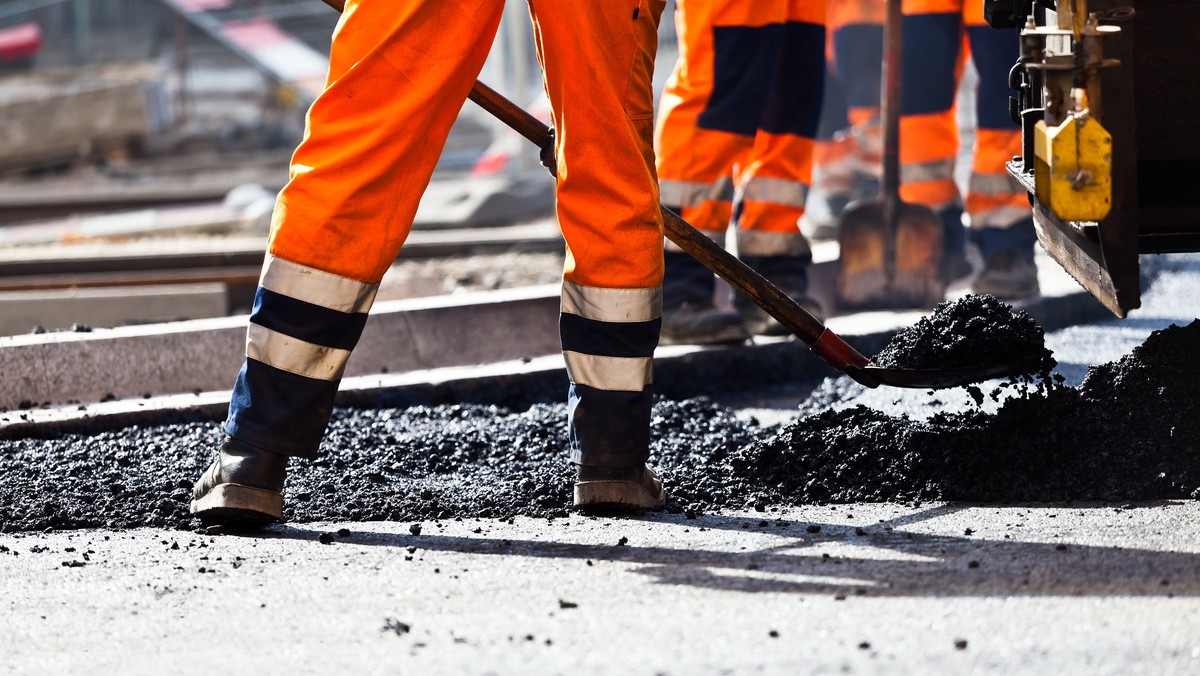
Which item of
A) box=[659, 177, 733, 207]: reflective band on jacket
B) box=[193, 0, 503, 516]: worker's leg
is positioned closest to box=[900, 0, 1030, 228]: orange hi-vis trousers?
box=[659, 177, 733, 207]: reflective band on jacket

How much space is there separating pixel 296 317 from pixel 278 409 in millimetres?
185

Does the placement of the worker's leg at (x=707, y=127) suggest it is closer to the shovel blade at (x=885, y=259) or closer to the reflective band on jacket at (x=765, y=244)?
the reflective band on jacket at (x=765, y=244)

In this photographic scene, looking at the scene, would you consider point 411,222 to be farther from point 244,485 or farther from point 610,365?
point 244,485

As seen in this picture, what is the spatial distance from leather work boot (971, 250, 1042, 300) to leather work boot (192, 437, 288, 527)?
123 inches

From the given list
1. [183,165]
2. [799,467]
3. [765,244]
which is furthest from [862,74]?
Answer: [183,165]

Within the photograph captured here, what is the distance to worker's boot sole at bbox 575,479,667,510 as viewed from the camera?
9.38ft

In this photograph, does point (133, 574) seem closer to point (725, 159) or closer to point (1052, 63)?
point (1052, 63)

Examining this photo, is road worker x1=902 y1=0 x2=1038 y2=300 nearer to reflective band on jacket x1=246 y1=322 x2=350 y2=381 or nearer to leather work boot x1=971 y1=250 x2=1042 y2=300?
leather work boot x1=971 y1=250 x2=1042 y2=300

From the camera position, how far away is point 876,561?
8.00 feet

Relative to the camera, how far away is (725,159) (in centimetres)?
454

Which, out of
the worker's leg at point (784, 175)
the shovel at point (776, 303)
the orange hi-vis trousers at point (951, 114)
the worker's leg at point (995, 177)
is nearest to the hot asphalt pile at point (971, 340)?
the shovel at point (776, 303)

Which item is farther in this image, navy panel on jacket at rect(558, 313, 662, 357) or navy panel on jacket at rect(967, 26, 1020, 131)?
navy panel on jacket at rect(967, 26, 1020, 131)

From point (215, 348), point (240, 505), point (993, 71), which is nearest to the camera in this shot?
point (240, 505)

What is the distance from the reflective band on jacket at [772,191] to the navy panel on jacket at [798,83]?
0.57ft
